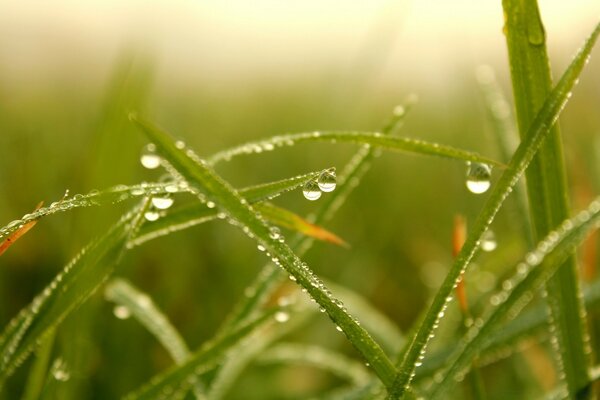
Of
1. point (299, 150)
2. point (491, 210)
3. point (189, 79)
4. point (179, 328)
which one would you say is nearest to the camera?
point (491, 210)

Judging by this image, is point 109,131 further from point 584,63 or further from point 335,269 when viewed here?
point 335,269

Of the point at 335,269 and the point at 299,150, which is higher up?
the point at 299,150

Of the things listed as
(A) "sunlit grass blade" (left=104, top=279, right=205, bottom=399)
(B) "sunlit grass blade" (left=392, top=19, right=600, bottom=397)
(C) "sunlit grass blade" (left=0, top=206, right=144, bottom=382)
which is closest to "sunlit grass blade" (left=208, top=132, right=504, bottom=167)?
(B) "sunlit grass blade" (left=392, top=19, right=600, bottom=397)

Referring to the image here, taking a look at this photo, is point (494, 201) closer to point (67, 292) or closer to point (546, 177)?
point (546, 177)

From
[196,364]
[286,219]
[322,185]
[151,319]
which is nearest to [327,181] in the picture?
[322,185]

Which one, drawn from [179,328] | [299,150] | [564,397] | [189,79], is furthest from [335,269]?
[189,79]

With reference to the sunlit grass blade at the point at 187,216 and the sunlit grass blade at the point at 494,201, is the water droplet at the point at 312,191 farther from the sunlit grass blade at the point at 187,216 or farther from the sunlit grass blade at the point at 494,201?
the sunlit grass blade at the point at 494,201

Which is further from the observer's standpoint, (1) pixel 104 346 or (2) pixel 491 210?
(1) pixel 104 346
